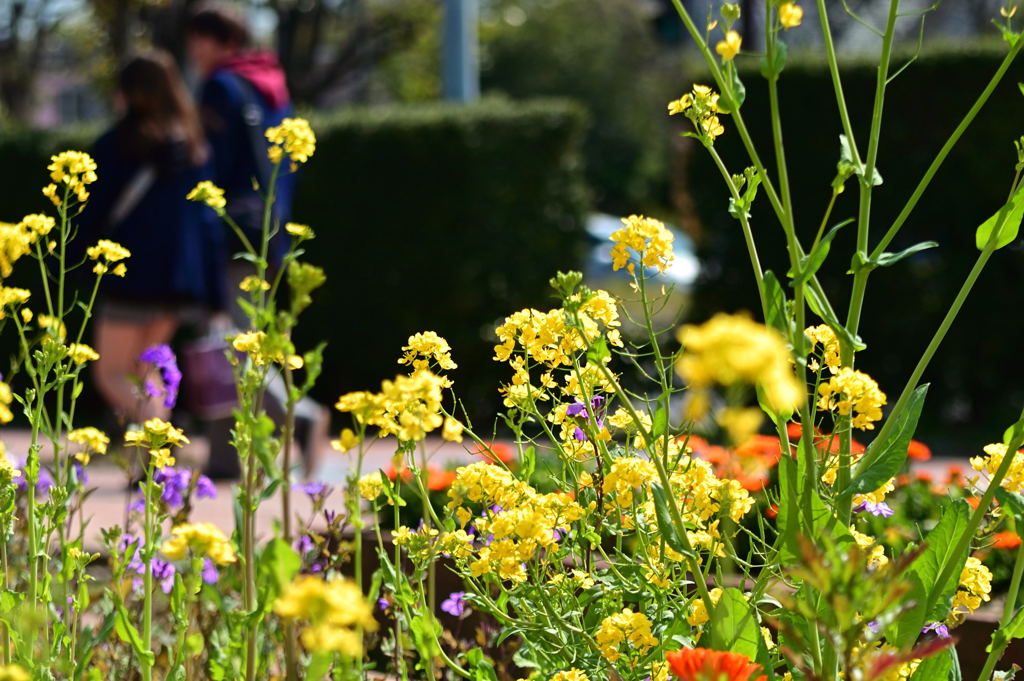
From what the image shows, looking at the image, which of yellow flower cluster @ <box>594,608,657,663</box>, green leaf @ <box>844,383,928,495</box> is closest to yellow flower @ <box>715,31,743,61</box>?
green leaf @ <box>844,383,928,495</box>

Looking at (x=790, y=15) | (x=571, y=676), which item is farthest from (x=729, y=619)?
(x=790, y=15)

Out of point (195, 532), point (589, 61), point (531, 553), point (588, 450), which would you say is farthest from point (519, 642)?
point (589, 61)

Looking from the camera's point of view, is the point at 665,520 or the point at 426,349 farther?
the point at 426,349

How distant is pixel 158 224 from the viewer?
6.07 meters

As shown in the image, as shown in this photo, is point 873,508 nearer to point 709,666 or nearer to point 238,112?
point 709,666

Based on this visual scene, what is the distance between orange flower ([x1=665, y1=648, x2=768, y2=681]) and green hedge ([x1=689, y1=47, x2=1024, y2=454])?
23.5ft

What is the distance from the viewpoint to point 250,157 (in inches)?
243

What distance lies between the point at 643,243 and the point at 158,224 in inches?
180

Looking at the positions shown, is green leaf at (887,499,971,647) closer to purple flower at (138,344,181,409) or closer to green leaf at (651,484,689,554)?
green leaf at (651,484,689,554)

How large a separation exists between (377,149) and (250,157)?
10.3ft

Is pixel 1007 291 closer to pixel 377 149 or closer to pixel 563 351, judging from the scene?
pixel 377 149

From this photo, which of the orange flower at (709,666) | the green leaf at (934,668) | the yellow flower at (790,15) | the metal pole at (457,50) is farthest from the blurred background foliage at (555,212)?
the orange flower at (709,666)

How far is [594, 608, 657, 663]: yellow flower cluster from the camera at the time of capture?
1.78 metres

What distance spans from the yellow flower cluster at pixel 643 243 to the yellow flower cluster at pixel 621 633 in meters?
0.47
